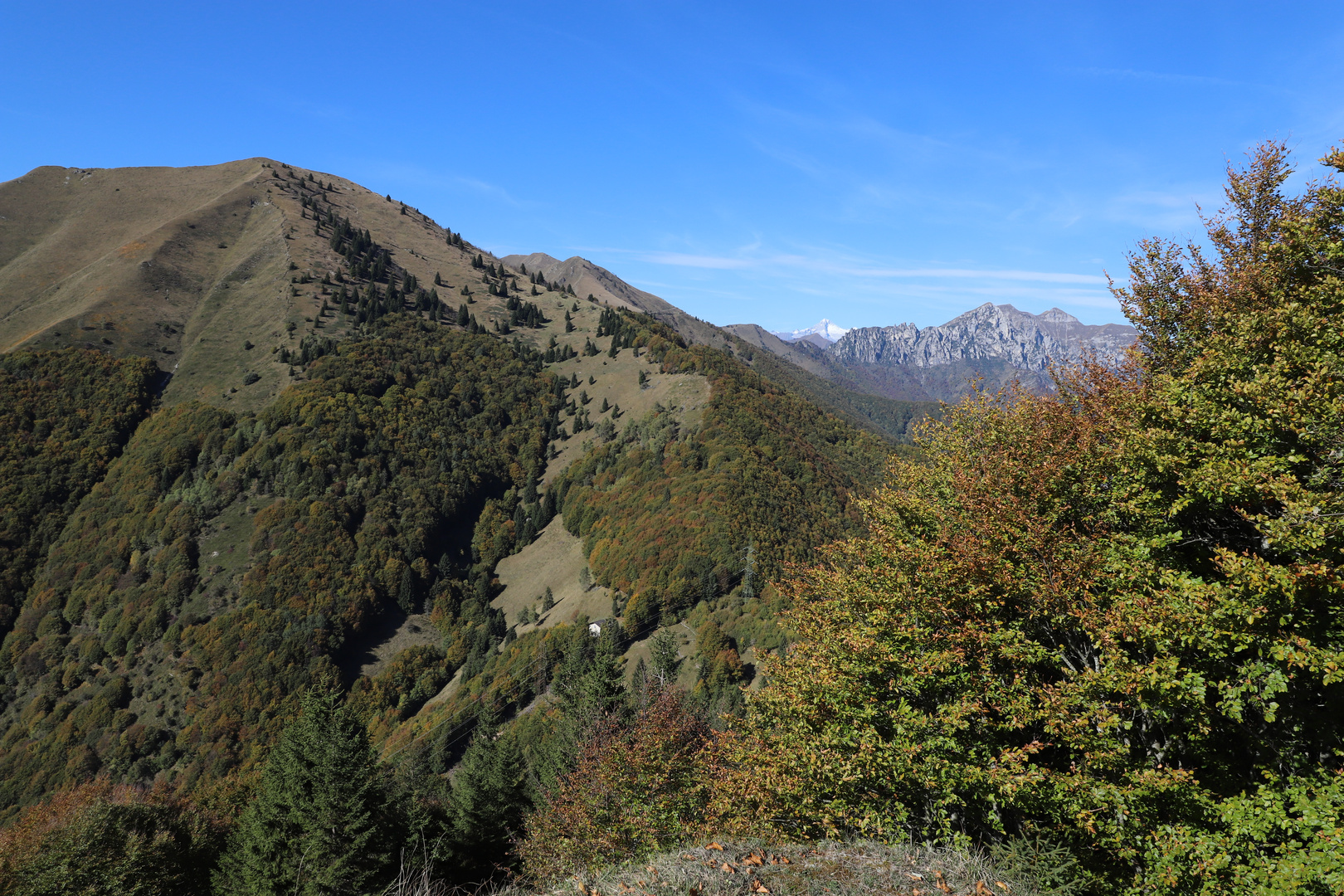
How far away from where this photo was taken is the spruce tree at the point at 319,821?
90.8 feet

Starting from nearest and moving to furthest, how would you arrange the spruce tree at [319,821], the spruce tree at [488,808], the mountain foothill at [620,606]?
the mountain foothill at [620,606] < the spruce tree at [319,821] < the spruce tree at [488,808]

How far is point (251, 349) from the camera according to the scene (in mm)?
168875

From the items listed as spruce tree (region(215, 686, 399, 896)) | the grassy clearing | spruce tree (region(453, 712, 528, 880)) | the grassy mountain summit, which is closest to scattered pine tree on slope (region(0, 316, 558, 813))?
the grassy mountain summit

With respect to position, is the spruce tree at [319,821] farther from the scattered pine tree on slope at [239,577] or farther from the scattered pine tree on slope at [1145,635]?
the scattered pine tree on slope at [239,577]

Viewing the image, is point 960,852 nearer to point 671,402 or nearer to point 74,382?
point 671,402

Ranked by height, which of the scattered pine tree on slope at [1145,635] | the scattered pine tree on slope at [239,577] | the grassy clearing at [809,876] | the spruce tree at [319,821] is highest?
the scattered pine tree on slope at [1145,635]

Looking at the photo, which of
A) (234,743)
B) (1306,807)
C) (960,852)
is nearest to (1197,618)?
(1306,807)

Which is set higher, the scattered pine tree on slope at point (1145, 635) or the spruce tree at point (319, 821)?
the scattered pine tree on slope at point (1145, 635)

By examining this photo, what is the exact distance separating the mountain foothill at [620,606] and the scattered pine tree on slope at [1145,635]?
0.13 m

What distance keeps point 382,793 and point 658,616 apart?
71.6 metres

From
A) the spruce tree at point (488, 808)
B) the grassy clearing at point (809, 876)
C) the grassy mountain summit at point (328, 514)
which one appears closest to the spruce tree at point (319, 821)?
the spruce tree at point (488, 808)

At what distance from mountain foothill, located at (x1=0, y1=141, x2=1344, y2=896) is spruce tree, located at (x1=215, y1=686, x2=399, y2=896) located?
0.22 metres

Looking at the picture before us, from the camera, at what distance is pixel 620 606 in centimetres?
10562

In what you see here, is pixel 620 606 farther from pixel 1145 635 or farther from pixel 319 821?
pixel 1145 635
